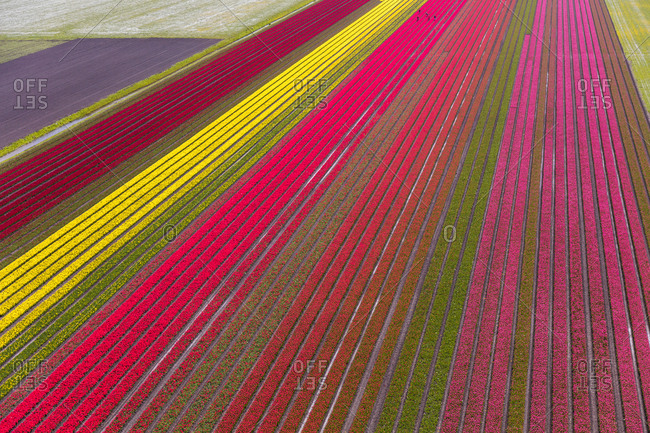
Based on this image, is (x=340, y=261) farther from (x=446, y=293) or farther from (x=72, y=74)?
(x=72, y=74)

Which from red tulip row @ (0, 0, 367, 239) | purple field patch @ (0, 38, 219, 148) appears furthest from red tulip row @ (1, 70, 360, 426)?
purple field patch @ (0, 38, 219, 148)

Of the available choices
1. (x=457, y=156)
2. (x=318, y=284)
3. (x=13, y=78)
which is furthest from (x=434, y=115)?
(x=13, y=78)

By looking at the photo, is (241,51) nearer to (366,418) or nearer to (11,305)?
(11,305)

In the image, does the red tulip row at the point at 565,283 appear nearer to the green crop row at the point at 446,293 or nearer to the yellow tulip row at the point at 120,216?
the green crop row at the point at 446,293

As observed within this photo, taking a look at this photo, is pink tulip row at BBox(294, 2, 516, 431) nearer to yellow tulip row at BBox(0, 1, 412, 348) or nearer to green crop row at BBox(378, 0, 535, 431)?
green crop row at BBox(378, 0, 535, 431)

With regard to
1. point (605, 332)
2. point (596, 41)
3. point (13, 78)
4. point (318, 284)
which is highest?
point (596, 41)

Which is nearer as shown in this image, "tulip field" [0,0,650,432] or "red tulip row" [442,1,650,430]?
"red tulip row" [442,1,650,430]
